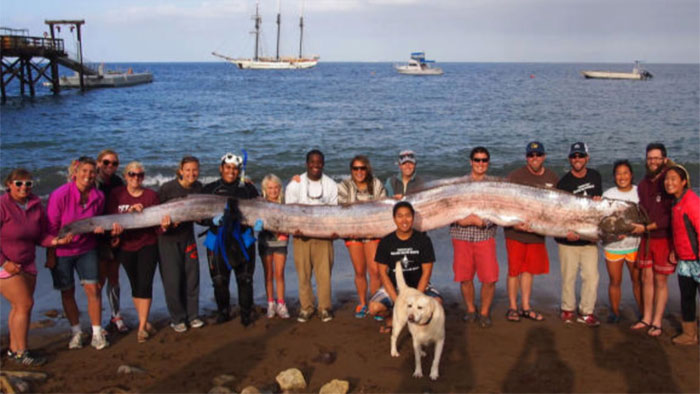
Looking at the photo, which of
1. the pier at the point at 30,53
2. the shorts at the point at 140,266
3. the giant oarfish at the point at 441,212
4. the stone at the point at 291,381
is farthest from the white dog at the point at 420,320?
the pier at the point at 30,53

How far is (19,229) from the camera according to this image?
5.32 m

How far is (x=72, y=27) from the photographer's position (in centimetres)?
4591

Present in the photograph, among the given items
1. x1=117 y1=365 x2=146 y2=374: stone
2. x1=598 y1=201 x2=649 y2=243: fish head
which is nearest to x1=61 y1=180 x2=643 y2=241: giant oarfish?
x1=598 y1=201 x2=649 y2=243: fish head

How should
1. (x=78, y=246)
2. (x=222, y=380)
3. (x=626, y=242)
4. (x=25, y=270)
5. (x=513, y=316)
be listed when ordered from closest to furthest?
(x=222, y=380) < (x=25, y=270) < (x=78, y=246) < (x=626, y=242) < (x=513, y=316)

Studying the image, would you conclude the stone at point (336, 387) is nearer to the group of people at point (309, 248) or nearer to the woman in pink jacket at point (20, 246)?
the group of people at point (309, 248)

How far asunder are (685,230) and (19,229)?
6.51 meters

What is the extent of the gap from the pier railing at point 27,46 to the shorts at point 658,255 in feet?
142

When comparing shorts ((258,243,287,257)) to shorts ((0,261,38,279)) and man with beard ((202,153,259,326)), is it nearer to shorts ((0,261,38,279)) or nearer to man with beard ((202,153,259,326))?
man with beard ((202,153,259,326))

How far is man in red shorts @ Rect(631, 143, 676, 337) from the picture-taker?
5.92 metres

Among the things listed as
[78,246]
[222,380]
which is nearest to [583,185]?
[222,380]

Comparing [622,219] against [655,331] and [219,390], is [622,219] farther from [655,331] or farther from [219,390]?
[219,390]

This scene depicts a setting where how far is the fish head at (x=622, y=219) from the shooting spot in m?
5.93

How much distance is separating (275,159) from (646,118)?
23583mm

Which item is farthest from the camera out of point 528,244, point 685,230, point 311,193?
point 311,193
